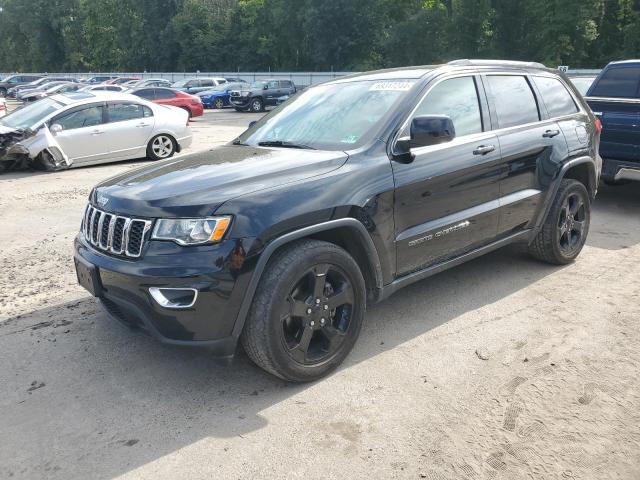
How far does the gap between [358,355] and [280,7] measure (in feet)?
208

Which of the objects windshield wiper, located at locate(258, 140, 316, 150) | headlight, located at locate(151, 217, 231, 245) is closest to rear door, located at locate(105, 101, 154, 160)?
windshield wiper, located at locate(258, 140, 316, 150)

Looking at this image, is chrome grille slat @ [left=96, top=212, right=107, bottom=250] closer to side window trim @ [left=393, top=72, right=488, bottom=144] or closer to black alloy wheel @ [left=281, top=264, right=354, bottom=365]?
black alloy wheel @ [left=281, top=264, right=354, bottom=365]

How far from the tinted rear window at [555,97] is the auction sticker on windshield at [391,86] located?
5.39 ft

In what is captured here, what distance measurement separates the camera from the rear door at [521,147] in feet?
14.9

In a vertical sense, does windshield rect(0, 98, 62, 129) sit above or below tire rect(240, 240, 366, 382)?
above

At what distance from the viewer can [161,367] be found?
368 centimetres

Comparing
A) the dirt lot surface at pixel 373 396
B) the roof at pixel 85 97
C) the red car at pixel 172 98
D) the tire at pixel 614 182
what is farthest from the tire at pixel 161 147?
the red car at pixel 172 98

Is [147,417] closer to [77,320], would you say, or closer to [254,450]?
[254,450]

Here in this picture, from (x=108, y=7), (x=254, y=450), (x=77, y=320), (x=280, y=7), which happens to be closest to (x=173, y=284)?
(x=254, y=450)

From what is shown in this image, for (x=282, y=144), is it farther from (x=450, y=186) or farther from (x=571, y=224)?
(x=571, y=224)

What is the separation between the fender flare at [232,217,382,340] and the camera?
121 inches

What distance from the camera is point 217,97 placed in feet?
104

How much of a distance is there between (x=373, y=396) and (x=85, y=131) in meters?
9.61

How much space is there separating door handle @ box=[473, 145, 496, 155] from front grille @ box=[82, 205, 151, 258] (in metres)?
2.44
